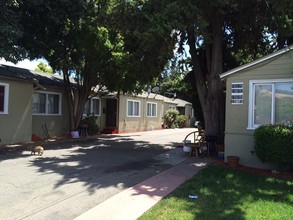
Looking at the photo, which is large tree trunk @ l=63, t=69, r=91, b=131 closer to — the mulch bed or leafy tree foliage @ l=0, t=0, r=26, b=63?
leafy tree foliage @ l=0, t=0, r=26, b=63

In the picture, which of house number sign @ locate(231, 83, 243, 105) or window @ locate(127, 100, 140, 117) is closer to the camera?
house number sign @ locate(231, 83, 243, 105)

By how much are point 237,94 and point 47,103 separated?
1268cm

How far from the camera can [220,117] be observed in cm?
1598

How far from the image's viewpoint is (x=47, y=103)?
851 inches

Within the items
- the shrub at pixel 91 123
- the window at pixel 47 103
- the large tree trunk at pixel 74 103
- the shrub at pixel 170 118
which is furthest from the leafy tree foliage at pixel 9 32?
the shrub at pixel 170 118

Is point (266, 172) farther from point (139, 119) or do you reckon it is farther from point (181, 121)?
point (181, 121)

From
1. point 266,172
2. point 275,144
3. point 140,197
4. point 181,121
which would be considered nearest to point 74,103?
point 266,172

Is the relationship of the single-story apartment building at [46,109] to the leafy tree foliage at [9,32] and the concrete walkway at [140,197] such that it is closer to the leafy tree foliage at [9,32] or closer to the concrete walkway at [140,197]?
the leafy tree foliage at [9,32]

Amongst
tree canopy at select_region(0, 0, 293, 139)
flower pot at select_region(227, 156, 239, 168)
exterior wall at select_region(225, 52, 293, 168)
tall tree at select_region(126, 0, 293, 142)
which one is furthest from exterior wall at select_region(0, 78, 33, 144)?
flower pot at select_region(227, 156, 239, 168)

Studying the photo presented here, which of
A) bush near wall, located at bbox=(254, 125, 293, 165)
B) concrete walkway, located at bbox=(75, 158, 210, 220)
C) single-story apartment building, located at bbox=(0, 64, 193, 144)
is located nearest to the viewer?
concrete walkway, located at bbox=(75, 158, 210, 220)

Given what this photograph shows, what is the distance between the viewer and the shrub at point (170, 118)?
38.4 metres

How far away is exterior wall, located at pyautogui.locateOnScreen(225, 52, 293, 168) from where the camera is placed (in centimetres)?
1173

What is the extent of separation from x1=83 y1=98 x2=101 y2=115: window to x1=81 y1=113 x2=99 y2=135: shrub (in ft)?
2.20

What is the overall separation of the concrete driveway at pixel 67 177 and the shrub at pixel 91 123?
8.53 meters
